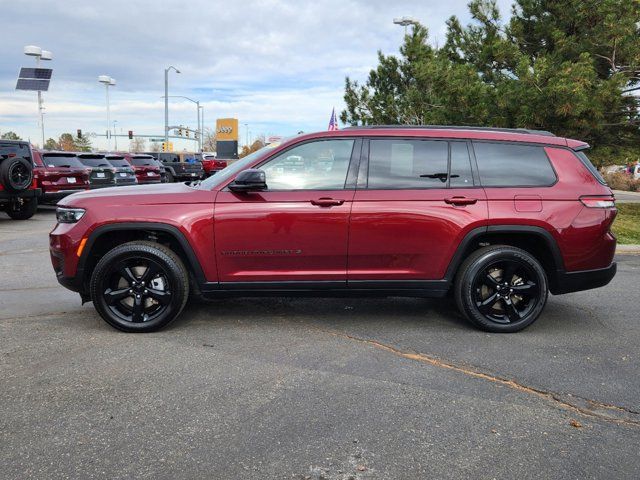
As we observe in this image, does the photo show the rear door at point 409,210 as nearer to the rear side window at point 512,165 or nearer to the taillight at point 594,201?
the rear side window at point 512,165

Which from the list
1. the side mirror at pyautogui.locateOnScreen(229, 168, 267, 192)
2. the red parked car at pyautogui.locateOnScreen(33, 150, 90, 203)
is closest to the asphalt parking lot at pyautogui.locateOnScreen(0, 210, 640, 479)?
the side mirror at pyautogui.locateOnScreen(229, 168, 267, 192)

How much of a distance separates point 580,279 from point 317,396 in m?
2.74

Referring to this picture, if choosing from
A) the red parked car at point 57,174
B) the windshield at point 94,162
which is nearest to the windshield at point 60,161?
the red parked car at point 57,174

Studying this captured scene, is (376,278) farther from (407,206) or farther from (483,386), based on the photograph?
(483,386)

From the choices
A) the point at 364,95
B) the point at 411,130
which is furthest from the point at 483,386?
the point at 364,95

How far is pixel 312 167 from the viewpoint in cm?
464

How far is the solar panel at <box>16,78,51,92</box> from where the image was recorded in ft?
119

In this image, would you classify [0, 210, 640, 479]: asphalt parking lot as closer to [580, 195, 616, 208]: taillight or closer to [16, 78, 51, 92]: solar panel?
[580, 195, 616, 208]: taillight

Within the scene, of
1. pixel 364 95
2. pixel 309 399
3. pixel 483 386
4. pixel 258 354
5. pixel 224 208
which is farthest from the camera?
pixel 364 95

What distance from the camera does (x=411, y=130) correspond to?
477cm

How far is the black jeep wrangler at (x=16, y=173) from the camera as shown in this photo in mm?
11469

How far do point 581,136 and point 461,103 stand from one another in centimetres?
277

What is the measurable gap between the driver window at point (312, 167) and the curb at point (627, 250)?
6.48 m

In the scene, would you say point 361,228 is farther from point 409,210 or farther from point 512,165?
point 512,165
